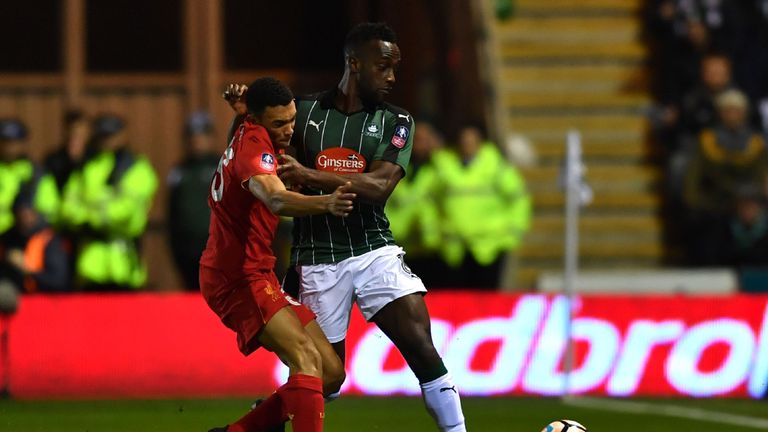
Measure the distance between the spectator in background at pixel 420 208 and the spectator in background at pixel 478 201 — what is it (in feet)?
0.30

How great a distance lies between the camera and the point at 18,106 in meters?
20.4

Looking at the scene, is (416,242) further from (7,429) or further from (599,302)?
(7,429)

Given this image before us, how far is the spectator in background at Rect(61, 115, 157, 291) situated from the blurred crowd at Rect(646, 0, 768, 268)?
4920 millimetres

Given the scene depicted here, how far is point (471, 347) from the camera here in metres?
14.8

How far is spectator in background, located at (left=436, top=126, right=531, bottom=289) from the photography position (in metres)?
15.3

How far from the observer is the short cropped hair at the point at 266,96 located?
8562 mm

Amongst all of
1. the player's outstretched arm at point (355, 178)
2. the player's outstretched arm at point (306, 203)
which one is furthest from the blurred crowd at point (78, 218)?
the player's outstretched arm at point (306, 203)

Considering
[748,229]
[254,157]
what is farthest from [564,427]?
[748,229]

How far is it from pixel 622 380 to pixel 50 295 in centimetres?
484

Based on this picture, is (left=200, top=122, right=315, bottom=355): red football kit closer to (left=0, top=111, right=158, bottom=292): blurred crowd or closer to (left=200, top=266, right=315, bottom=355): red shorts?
(left=200, top=266, right=315, bottom=355): red shorts

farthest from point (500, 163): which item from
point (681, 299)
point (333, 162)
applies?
point (333, 162)

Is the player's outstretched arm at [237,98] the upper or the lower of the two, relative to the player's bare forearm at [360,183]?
upper

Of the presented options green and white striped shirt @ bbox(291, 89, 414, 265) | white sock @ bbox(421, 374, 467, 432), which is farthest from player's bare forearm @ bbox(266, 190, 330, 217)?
white sock @ bbox(421, 374, 467, 432)

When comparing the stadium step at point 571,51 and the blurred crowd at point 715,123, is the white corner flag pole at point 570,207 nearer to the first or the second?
the blurred crowd at point 715,123
